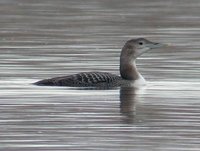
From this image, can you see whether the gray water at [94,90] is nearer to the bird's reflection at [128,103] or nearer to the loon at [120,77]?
the bird's reflection at [128,103]

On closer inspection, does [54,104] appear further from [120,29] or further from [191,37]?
[120,29]

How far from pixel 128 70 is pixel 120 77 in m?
0.35

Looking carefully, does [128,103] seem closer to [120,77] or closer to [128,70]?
[120,77]

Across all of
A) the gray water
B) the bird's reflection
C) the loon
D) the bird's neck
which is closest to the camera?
the gray water

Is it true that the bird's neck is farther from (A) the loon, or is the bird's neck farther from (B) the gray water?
(B) the gray water

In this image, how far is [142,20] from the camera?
32812 mm

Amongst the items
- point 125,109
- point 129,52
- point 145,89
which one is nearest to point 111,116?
point 125,109

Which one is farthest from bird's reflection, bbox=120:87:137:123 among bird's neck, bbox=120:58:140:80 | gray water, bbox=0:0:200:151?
→ bird's neck, bbox=120:58:140:80

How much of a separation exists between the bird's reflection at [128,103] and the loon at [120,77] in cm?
21

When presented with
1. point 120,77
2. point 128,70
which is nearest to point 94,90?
point 120,77

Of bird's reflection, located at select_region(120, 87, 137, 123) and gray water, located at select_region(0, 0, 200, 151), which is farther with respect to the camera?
bird's reflection, located at select_region(120, 87, 137, 123)

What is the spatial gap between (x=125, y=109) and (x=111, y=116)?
3.19 ft

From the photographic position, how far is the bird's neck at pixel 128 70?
2061 cm

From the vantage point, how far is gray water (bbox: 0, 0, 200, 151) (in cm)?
1429
